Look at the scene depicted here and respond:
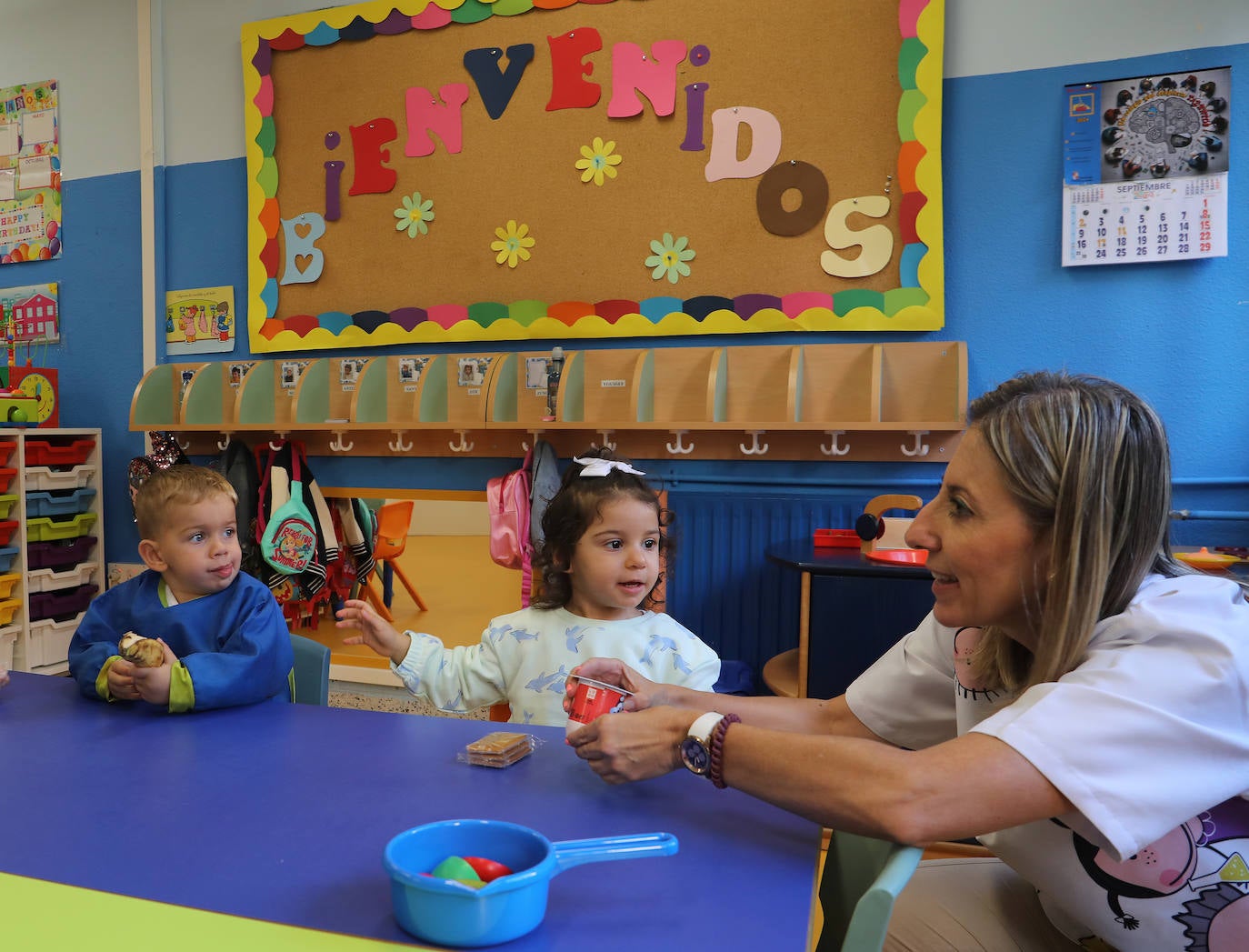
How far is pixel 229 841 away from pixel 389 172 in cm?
323

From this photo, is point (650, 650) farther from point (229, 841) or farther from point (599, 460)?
point (229, 841)

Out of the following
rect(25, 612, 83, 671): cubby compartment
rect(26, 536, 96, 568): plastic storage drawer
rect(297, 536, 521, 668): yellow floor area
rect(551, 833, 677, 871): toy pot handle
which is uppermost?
rect(551, 833, 677, 871): toy pot handle

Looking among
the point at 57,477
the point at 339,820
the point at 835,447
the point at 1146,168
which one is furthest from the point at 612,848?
the point at 57,477

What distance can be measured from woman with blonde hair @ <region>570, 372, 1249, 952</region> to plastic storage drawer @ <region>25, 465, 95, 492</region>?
375 cm

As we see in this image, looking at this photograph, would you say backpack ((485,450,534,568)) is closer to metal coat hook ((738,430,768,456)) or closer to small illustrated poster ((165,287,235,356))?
metal coat hook ((738,430,768,456))

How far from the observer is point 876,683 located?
133 cm

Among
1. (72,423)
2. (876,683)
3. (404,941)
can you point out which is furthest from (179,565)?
(72,423)

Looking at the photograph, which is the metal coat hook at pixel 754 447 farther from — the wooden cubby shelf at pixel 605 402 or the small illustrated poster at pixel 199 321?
the small illustrated poster at pixel 199 321

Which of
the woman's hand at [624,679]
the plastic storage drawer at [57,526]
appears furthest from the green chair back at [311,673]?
the plastic storage drawer at [57,526]

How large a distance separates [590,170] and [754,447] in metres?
1.24

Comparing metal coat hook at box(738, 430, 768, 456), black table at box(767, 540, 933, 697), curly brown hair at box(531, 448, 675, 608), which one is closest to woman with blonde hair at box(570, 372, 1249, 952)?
curly brown hair at box(531, 448, 675, 608)

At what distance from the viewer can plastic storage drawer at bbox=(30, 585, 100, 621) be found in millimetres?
3924

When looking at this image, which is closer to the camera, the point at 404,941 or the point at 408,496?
the point at 404,941

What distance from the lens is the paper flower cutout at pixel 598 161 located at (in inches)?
132
